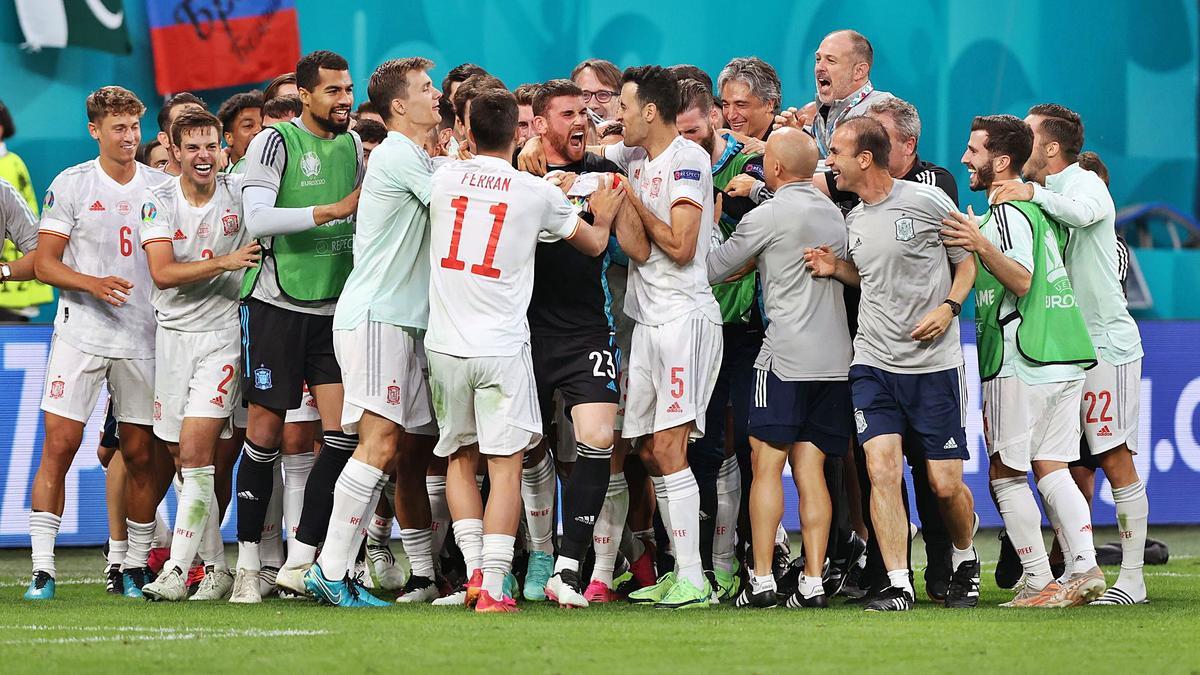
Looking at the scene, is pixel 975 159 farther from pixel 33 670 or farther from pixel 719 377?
pixel 33 670

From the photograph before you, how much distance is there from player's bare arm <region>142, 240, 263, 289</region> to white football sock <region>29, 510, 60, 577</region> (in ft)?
4.35

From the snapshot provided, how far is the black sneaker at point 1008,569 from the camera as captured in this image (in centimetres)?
870

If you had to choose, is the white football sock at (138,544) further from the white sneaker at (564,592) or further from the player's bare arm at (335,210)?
the white sneaker at (564,592)

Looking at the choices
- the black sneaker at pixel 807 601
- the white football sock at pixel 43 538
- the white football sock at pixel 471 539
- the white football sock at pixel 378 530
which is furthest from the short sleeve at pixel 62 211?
the black sneaker at pixel 807 601

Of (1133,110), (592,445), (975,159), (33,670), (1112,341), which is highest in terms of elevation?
(1133,110)

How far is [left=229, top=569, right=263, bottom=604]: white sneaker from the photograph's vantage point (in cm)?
759

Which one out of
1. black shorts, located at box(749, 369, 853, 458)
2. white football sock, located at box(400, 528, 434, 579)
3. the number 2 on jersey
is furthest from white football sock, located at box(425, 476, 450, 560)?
black shorts, located at box(749, 369, 853, 458)

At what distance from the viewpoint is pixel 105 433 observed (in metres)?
9.06

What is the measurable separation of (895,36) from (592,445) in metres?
10.6

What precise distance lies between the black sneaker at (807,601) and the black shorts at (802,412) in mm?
647

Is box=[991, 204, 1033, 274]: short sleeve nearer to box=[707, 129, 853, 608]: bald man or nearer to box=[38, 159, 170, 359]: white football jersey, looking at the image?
box=[707, 129, 853, 608]: bald man

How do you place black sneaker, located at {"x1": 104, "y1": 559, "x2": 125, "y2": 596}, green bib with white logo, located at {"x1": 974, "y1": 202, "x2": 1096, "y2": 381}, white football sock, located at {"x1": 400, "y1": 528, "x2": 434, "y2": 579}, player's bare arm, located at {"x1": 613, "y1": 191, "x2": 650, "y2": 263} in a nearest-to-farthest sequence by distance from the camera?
1. player's bare arm, located at {"x1": 613, "y1": 191, "x2": 650, "y2": 263}
2. green bib with white logo, located at {"x1": 974, "y1": 202, "x2": 1096, "y2": 381}
3. white football sock, located at {"x1": 400, "y1": 528, "x2": 434, "y2": 579}
4. black sneaker, located at {"x1": 104, "y1": 559, "x2": 125, "y2": 596}

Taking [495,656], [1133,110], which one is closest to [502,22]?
[1133,110]

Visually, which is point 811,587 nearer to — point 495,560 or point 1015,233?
point 495,560
